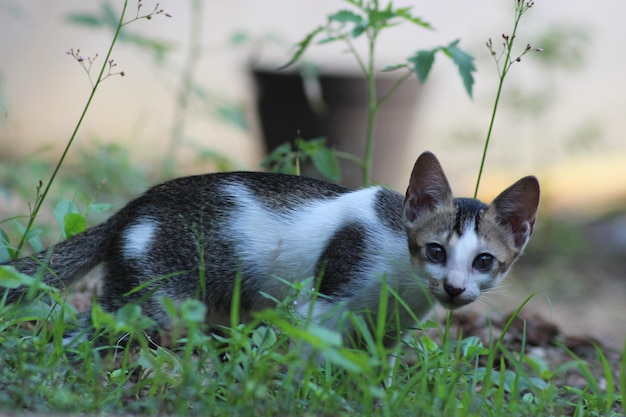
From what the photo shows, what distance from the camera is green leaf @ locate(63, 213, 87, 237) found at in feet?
12.0

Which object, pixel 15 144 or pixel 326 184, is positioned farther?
pixel 15 144

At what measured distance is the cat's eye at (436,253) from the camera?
323cm

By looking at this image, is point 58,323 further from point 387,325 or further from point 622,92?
point 622,92

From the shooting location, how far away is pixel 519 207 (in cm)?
338

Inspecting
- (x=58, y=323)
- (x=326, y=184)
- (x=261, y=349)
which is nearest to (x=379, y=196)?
(x=326, y=184)

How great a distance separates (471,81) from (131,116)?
708cm

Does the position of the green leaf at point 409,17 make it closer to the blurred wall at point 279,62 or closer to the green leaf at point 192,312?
the green leaf at point 192,312

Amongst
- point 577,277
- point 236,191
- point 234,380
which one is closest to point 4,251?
point 236,191

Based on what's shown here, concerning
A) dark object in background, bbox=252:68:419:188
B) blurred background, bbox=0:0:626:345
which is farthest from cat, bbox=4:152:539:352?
dark object in background, bbox=252:68:419:188

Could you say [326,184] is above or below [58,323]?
above

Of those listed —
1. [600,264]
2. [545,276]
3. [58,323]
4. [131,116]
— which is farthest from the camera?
[131,116]

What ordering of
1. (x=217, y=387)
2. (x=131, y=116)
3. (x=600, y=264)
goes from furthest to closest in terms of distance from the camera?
1. (x=131, y=116)
2. (x=600, y=264)
3. (x=217, y=387)

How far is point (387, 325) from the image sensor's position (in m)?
3.17

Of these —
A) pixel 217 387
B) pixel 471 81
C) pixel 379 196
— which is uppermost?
pixel 471 81
